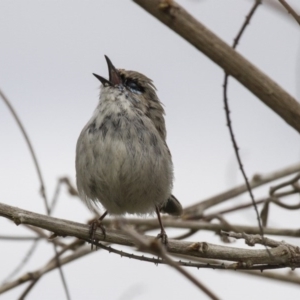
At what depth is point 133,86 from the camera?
5.06 meters

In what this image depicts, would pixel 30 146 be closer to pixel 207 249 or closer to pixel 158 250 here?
pixel 207 249

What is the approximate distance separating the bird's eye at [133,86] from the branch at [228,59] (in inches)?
124

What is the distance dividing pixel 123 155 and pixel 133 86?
86 centimetres

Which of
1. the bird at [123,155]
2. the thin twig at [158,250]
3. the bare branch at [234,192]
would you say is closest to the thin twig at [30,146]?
the bird at [123,155]

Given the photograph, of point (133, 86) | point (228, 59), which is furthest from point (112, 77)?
point (228, 59)

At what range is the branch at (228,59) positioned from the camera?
183 centimetres

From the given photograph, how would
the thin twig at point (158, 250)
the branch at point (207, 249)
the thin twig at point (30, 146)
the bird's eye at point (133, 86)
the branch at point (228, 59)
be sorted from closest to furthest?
the thin twig at point (158, 250)
the branch at point (228, 59)
the branch at point (207, 249)
the thin twig at point (30, 146)
the bird's eye at point (133, 86)

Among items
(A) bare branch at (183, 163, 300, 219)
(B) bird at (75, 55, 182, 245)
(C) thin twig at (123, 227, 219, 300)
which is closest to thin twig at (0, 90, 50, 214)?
(B) bird at (75, 55, 182, 245)

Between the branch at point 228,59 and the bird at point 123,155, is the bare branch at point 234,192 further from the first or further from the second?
the branch at point 228,59

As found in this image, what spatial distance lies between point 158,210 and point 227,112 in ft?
7.90

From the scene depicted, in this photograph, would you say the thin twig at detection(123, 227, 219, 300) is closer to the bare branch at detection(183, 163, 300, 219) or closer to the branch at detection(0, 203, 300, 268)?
the branch at detection(0, 203, 300, 268)

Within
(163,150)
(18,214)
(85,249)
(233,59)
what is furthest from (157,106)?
(233,59)

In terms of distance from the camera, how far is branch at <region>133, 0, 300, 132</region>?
5.99 ft

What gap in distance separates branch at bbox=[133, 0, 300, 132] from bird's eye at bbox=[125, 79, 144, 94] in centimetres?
316
